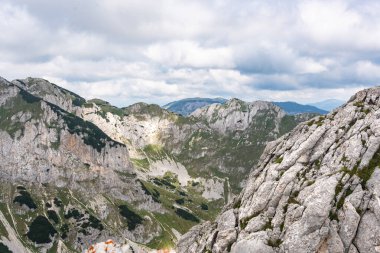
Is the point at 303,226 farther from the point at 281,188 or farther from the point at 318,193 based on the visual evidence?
the point at 281,188

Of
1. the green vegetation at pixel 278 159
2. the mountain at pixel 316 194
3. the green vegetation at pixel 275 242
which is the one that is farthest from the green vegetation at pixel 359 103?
the green vegetation at pixel 275 242

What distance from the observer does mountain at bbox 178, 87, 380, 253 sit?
50.8 metres

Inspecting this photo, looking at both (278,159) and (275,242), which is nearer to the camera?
(275,242)

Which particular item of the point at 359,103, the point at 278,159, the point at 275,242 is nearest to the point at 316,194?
the point at 275,242

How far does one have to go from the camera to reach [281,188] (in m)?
60.9

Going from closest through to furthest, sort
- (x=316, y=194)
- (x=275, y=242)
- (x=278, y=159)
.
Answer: (x=275, y=242) < (x=316, y=194) < (x=278, y=159)

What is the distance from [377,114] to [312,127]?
12.5 m

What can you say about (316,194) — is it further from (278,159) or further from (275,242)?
(278,159)

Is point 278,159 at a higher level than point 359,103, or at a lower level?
lower

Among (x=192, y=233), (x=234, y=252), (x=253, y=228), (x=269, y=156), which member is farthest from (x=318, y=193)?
(x=192, y=233)

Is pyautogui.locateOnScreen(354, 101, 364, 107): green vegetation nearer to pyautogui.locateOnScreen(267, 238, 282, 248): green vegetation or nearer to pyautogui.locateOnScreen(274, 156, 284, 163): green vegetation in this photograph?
pyautogui.locateOnScreen(274, 156, 284, 163): green vegetation

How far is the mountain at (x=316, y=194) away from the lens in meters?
50.8

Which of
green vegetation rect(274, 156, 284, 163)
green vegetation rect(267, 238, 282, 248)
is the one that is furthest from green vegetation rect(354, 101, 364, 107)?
green vegetation rect(267, 238, 282, 248)

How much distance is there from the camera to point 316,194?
2149 inches
